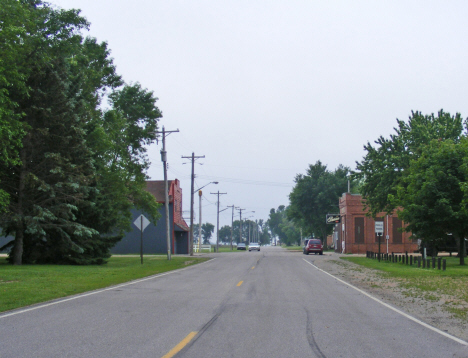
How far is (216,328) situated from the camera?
30.6 ft

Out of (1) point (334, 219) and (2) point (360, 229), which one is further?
(1) point (334, 219)

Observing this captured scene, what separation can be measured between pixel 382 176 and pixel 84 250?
2303 cm

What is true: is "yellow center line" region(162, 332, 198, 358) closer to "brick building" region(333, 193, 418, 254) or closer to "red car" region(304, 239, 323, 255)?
"red car" region(304, 239, 323, 255)

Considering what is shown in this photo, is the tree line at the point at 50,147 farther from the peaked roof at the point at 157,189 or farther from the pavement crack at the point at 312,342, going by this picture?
the peaked roof at the point at 157,189

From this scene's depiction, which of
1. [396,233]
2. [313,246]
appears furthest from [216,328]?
[396,233]

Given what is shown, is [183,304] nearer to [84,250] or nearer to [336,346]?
[336,346]

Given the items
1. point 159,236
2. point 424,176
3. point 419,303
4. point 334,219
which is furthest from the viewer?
point 334,219

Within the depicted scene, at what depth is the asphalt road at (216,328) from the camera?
7566 mm

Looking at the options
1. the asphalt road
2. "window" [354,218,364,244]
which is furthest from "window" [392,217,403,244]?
the asphalt road

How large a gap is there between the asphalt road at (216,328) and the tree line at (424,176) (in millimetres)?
17558

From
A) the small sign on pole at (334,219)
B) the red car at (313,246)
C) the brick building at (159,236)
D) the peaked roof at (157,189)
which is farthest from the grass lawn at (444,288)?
the small sign on pole at (334,219)

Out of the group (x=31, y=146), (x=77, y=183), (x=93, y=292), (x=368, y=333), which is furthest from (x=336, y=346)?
(x=31, y=146)

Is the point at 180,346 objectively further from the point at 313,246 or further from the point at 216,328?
the point at 313,246

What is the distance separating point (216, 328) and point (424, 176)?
84.4ft
